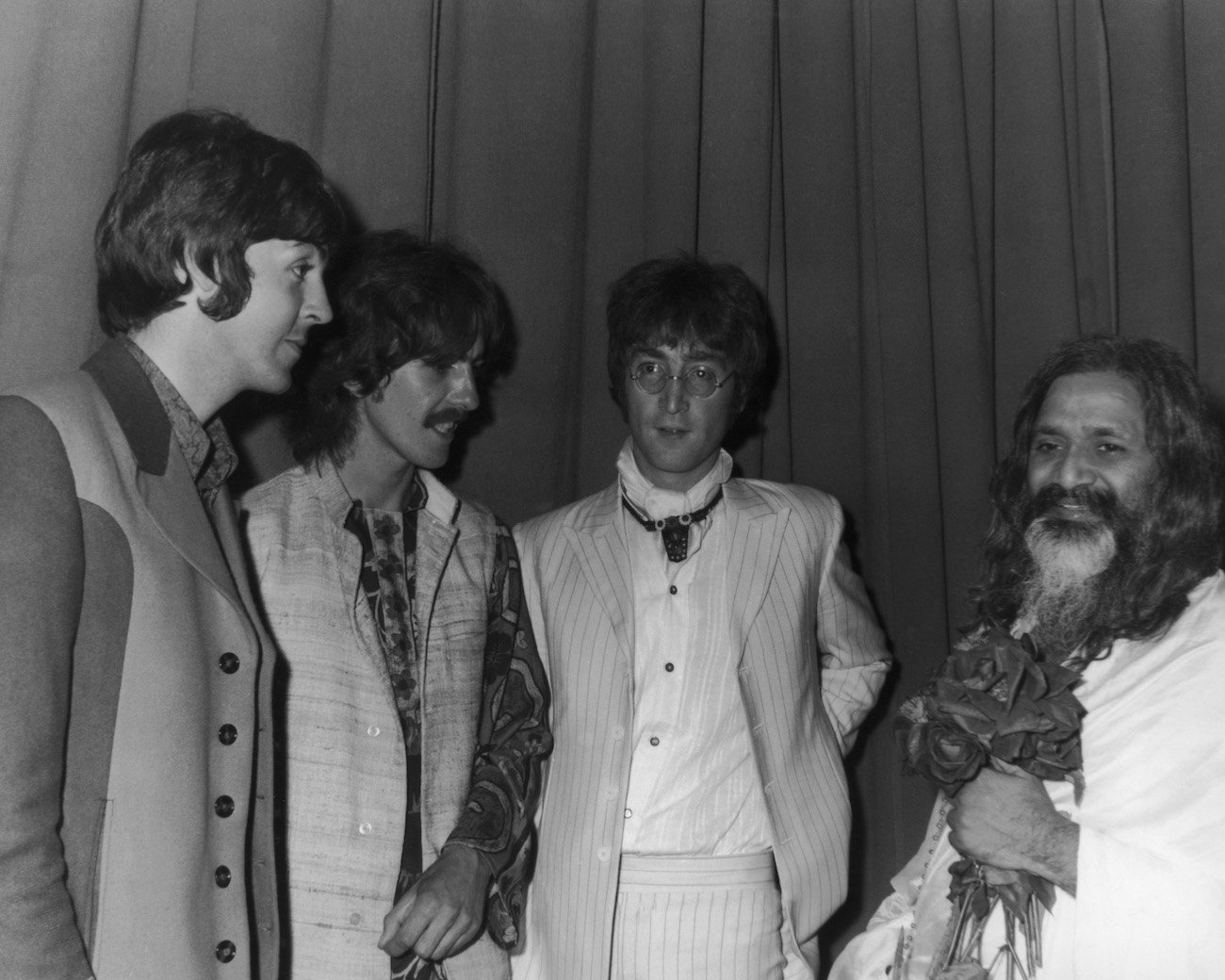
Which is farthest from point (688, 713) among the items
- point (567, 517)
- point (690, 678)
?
point (567, 517)

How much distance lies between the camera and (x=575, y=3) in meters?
2.62

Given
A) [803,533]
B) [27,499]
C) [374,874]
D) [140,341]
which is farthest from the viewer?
[803,533]

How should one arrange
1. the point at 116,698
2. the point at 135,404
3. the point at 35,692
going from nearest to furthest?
the point at 35,692 → the point at 116,698 → the point at 135,404

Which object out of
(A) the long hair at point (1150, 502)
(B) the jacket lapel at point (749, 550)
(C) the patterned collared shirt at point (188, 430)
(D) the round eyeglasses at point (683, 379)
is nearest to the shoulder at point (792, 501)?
(B) the jacket lapel at point (749, 550)

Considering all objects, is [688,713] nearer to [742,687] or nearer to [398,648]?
[742,687]

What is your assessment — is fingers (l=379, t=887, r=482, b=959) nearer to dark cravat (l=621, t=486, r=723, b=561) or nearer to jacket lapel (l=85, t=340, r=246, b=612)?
jacket lapel (l=85, t=340, r=246, b=612)

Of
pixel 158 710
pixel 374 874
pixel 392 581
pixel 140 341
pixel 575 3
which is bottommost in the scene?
pixel 374 874

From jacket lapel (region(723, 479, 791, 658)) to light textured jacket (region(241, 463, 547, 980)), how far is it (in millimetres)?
403

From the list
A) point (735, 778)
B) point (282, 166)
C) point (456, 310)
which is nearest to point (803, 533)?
point (735, 778)

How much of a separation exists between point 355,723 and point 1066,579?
3.62 feet

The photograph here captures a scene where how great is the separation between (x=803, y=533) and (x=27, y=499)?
150 cm

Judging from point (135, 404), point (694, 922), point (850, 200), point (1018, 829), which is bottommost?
point (694, 922)

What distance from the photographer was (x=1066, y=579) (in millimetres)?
1813

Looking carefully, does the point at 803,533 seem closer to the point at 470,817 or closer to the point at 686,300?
the point at 686,300
